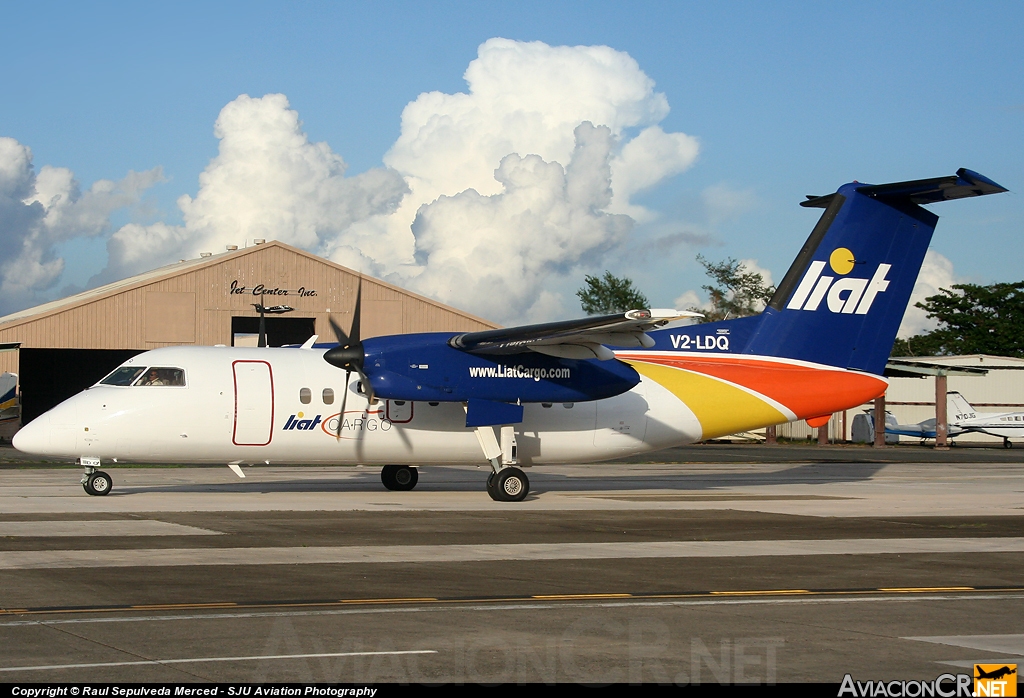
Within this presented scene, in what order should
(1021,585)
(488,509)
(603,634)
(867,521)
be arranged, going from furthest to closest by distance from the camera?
(488,509)
(867,521)
(1021,585)
(603,634)

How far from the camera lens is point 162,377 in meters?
21.4

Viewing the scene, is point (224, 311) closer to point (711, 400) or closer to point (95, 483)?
point (95, 483)

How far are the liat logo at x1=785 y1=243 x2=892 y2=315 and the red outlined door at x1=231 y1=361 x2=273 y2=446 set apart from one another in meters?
12.0

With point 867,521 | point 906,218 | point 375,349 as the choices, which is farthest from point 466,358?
point 906,218

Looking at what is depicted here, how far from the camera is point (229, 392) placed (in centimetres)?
2150

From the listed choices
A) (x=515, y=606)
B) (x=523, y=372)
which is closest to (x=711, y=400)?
(x=523, y=372)

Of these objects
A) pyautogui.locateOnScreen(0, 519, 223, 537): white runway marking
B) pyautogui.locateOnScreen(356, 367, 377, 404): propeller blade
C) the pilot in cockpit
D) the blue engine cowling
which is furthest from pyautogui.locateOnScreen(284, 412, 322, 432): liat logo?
pyautogui.locateOnScreen(0, 519, 223, 537): white runway marking

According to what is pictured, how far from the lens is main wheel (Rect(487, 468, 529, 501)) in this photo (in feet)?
71.7

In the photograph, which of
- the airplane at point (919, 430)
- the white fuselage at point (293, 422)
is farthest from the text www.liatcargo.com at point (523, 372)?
the airplane at point (919, 430)

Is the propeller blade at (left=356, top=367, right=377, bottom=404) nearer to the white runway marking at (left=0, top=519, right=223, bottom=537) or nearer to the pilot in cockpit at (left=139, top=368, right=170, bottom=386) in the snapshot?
the pilot in cockpit at (left=139, top=368, right=170, bottom=386)

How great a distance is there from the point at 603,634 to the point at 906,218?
18.9m

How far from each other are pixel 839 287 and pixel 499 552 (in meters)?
13.8

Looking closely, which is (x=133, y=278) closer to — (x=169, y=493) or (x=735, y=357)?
(x=169, y=493)

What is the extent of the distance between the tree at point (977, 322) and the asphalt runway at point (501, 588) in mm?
69931
